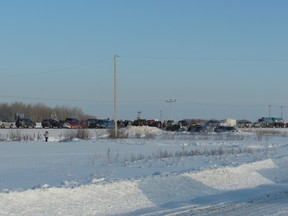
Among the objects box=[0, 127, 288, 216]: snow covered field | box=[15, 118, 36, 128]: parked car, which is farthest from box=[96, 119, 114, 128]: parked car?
box=[0, 127, 288, 216]: snow covered field

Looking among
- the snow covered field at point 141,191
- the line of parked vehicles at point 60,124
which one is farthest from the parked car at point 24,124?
the snow covered field at point 141,191

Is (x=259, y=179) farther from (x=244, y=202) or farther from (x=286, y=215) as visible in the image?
(x=286, y=215)

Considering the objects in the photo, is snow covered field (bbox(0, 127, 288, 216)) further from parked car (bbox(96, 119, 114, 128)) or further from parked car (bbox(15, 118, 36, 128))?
parked car (bbox(96, 119, 114, 128))

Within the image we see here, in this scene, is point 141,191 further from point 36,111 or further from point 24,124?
point 36,111

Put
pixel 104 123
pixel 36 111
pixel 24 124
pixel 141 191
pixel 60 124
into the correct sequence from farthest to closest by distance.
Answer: pixel 36 111 < pixel 104 123 < pixel 60 124 < pixel 24 124 < pixel 141 191

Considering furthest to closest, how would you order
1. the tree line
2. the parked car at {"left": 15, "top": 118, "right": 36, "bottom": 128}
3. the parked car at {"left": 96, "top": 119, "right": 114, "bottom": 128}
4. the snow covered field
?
1. the tree line
2. the parked car at {"left": 96, "top": 119, "right": 114, "bottom": 128}
3. the parked car at {"left": 15, "top": 118, "right": 36, "bottom": 128}
4. the snow covered field


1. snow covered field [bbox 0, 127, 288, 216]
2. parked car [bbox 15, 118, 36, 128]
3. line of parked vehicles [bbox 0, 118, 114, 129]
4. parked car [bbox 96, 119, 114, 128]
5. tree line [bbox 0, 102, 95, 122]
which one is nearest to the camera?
snow covered field [bbox 0, 127, 288, 216]

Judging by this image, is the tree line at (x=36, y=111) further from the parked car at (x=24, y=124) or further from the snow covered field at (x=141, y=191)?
the snow covered field at (x=141, y=191)

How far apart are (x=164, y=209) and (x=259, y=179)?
8.12m

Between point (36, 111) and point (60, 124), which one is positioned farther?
point (36, 111)

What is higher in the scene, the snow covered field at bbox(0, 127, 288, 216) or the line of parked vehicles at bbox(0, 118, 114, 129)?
the line of parked vehicles at bbox(0, 118, 114, 129)

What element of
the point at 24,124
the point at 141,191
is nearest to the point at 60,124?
the point at 24,124

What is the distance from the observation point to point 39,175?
63.7 feet

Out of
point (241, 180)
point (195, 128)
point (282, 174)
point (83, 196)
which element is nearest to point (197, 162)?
point (282, 174)
